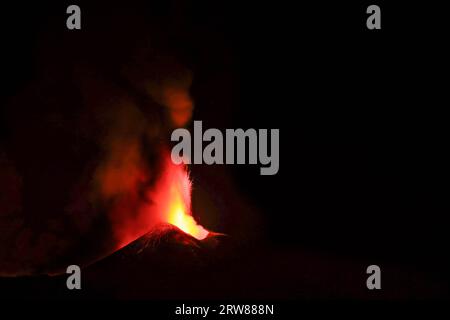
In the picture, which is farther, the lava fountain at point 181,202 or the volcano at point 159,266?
the lava fountain at point 181,202

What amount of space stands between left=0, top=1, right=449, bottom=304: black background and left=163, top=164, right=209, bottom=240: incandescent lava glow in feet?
2.09

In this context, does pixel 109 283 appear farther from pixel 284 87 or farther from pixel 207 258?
pixel 284 87

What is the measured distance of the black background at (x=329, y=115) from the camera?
7477 millimetres

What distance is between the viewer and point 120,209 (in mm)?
7977

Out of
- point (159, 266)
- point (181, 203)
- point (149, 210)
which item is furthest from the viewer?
point (181, 203)

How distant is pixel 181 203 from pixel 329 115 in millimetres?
3044

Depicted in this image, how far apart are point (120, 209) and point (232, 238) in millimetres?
2022

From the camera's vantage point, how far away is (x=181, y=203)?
816 centimetres

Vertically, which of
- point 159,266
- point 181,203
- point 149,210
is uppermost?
point 181,203

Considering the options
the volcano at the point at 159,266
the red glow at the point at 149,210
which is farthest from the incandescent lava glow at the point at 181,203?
the volcano at the point at 159,266

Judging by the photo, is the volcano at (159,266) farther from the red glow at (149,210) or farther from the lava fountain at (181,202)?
the red glow at (149,210)

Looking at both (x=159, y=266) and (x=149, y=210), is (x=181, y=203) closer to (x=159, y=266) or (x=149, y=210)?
(x=149, y=210)

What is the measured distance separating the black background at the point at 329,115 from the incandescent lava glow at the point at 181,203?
0.64 meters

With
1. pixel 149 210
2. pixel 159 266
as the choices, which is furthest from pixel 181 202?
pixel 159 266
